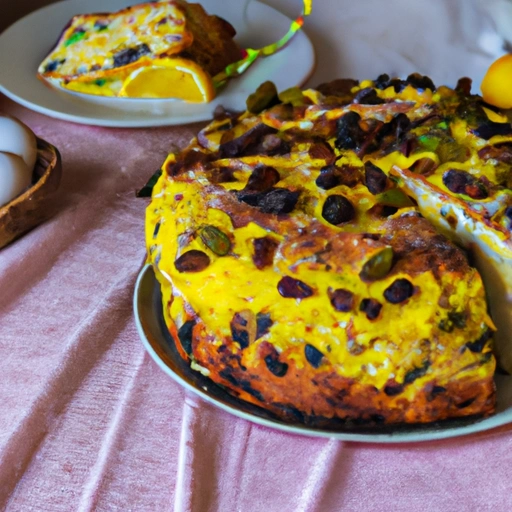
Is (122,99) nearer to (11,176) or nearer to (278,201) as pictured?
(11,176)

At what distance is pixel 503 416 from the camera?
452 mm

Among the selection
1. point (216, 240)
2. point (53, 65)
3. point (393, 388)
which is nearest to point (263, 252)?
point (216, 240)

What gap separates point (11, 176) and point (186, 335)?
0.99 feet

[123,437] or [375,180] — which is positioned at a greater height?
[375,180]

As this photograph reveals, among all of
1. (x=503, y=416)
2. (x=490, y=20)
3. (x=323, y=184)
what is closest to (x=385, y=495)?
(x=503, y=416)

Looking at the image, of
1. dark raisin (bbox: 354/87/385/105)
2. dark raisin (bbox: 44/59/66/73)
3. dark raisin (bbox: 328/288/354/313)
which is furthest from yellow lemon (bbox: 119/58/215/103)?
dark raisin (bbox: 328/288/354/313)

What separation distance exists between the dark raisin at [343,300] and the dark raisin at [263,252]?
0.06 meters

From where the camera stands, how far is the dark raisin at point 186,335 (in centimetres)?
50

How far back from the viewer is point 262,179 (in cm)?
55

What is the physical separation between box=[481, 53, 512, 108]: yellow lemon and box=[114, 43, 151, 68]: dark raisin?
1.57ft

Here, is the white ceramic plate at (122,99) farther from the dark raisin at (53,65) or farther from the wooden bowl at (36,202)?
the wooden bowl at (36,202)

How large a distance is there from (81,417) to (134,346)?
9cm

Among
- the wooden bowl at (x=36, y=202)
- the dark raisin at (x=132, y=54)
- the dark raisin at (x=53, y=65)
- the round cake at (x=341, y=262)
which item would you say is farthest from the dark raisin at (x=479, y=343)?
the dark raisin at (x=53, y=65)

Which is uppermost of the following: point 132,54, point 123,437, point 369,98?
point 369,98
